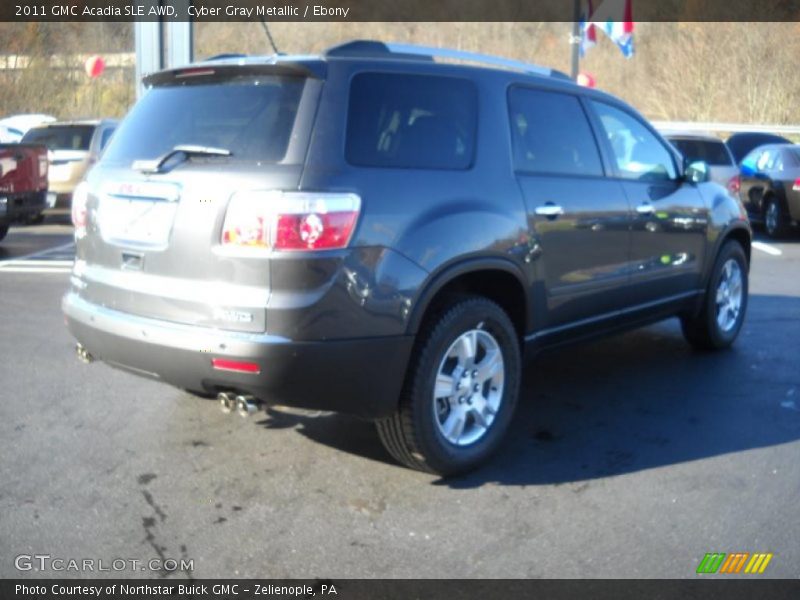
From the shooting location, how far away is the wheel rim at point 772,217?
47.1 ft

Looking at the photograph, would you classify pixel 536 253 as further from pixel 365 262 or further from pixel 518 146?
pixel 365 262

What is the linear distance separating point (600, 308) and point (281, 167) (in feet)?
7.70

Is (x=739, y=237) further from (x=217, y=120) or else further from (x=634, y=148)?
(x=217, y=120)

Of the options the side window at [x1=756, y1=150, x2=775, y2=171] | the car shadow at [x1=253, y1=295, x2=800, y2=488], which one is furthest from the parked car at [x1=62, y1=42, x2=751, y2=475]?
the side window at [x1=756, y1=150, x2=775, y2=171]

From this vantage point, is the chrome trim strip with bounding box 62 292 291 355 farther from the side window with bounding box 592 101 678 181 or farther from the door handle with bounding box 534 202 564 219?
the side window with bounding box 592 101 678 181

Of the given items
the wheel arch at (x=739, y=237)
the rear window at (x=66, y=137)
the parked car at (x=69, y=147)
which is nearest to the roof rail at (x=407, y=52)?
the wheel arch at (x=739, y=237)

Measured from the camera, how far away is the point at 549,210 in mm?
4949

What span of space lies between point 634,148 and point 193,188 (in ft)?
9.93

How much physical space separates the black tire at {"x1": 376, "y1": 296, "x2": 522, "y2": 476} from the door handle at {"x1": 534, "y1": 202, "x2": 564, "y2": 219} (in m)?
0.55

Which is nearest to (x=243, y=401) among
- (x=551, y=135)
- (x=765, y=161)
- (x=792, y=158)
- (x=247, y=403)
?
(x=247, y=403)

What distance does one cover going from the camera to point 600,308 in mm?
5523

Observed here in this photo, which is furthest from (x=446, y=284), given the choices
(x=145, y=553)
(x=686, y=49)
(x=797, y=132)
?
(x=686, y=49)

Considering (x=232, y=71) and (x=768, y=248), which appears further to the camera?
(x=768, y=248)

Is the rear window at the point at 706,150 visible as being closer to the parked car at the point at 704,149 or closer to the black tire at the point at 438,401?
the parked car at the point at 704,149
